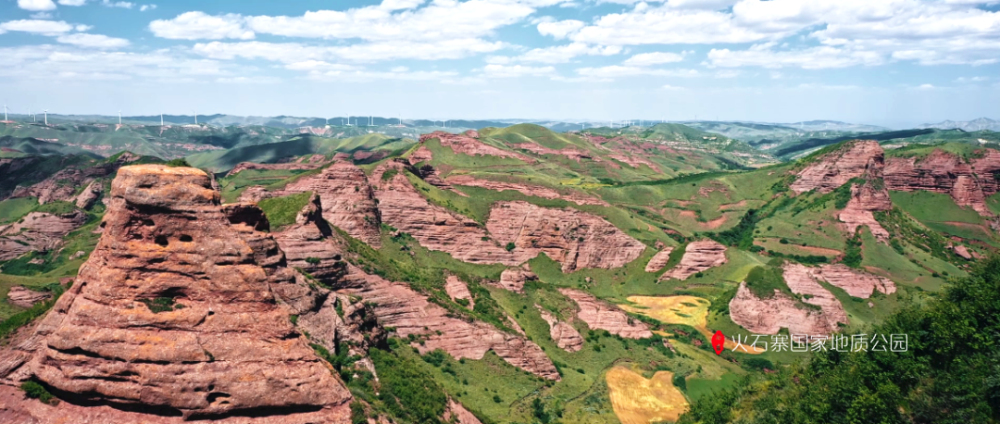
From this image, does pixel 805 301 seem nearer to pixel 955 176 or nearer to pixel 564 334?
pixel 564 334

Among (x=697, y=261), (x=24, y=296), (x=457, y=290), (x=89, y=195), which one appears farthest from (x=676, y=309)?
(x=89, y=195)

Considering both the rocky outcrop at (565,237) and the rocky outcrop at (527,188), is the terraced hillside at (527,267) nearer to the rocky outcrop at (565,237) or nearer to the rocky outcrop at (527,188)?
the rocky outcrop at (565,237)

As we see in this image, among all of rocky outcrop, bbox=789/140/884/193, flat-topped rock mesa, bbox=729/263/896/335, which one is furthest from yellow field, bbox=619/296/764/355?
rocky outcrop, bbox=789/140/884/193

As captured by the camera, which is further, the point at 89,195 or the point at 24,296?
the point at 89,195

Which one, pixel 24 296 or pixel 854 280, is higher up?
pixel 854 280

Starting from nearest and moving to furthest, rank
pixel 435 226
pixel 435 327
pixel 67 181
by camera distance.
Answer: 1. pixel 435 327
2. pixel 435 226
3. pixel 67 181

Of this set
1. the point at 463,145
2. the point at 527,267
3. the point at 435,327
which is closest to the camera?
the point at 435,327
